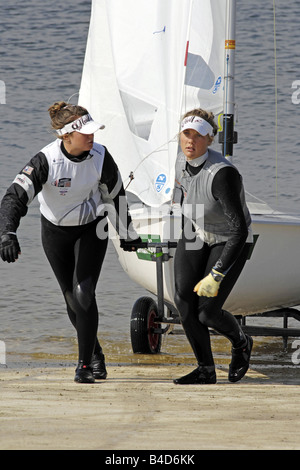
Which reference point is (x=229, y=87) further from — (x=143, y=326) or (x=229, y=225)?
(x=229, y=225)

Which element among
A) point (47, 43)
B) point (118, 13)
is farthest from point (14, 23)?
point (118, 13)

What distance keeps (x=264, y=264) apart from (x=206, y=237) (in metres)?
1.57

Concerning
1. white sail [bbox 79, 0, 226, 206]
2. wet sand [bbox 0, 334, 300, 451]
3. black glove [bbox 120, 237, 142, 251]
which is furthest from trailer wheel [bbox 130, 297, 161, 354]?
black glove [bbox 120, 237, 142, 251]

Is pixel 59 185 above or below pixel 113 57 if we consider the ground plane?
below

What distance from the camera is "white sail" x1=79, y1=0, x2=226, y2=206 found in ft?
28.1

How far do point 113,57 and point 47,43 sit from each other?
57.2 feet

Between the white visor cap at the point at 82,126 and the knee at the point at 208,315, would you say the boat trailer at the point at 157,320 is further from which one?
the white visor cap at the point at 82,126

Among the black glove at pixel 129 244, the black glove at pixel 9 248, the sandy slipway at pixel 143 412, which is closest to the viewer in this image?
the sandy slipway at pixel 143 412

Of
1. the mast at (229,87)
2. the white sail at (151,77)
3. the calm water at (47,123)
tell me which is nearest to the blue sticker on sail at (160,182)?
the white sail at (151,77)

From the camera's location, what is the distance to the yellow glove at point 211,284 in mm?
5504

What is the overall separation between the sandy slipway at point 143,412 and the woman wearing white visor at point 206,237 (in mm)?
365

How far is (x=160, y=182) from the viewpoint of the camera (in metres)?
8.39
